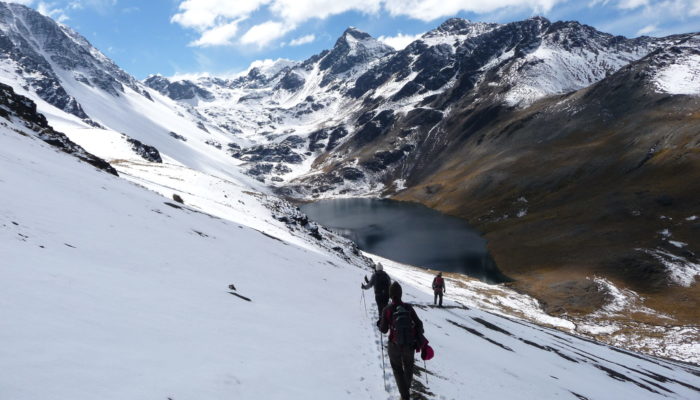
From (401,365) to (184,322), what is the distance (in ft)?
21.0

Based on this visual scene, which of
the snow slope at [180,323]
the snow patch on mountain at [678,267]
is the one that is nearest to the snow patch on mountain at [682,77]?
the snow patch on mountain at [678,267]

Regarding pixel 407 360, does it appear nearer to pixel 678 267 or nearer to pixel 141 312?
pixel 141 312

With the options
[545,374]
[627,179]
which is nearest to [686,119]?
[627,179]

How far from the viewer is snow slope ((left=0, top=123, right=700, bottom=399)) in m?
7.41

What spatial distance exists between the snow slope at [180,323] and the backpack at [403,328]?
178 cm

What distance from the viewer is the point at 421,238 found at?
413ft

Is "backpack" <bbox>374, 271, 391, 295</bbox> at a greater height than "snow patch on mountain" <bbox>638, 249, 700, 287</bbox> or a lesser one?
lesser

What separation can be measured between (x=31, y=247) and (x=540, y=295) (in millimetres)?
80966

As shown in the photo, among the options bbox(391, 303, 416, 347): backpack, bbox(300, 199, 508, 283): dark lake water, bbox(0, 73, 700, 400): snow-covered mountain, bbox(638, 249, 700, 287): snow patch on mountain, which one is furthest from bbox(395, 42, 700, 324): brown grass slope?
bbox(391, 303, 416, 347): backpack

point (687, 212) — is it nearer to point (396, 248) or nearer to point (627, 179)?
point (627, 179)

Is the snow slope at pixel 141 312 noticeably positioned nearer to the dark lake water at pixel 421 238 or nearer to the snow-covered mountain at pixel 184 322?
the snow-covered mountain at pixel 184 322

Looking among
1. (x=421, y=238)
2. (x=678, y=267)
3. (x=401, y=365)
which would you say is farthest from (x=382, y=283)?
(x=421, y=238)

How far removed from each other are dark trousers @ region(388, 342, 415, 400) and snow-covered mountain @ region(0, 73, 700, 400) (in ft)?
2.03

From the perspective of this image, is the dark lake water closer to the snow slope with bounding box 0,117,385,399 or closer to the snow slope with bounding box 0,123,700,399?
the snow slope with bounding box 0,123,700,399
